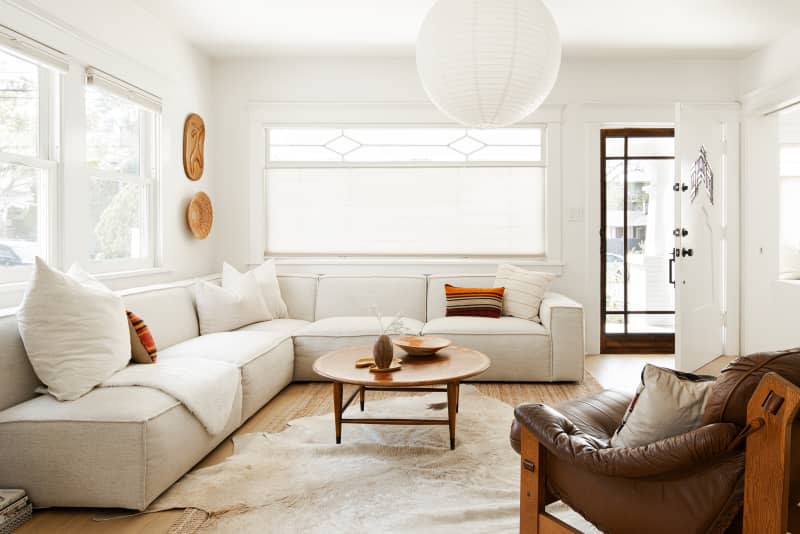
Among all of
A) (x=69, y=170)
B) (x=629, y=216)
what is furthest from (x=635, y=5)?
(x=69, y=170)

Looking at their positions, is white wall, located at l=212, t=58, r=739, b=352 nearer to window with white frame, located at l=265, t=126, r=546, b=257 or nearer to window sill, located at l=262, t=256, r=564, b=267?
window sill, located at l=262, t=256, r=564, b=267

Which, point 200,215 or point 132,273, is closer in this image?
point 132,273

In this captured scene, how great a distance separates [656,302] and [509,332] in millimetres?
2138

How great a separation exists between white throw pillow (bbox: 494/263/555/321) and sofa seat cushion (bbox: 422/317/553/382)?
31 cm

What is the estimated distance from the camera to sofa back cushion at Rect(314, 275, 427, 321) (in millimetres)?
4750

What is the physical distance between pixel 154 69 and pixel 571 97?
11.1ft

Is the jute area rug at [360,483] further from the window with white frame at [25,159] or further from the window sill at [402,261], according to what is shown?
the window sill at [402,261]

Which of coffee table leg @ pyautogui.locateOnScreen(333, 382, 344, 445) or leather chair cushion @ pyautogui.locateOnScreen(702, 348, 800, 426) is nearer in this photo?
leather chair cushion @ pyautogui.locateOnScreen(702, 348, 800, 426)

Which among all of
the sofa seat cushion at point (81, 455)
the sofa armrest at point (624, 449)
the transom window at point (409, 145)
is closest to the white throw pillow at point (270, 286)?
the transom window at point (409, 145)

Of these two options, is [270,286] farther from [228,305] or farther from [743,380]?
[743,380]

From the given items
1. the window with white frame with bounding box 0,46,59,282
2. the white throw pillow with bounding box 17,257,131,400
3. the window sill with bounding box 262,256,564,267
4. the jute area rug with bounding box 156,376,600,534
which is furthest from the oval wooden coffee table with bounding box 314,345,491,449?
the window sill with bounding box 262,256,564,267

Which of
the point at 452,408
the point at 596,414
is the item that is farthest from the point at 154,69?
the point at 596,414

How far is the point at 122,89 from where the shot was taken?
3.65m

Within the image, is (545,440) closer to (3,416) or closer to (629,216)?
(3,416)
